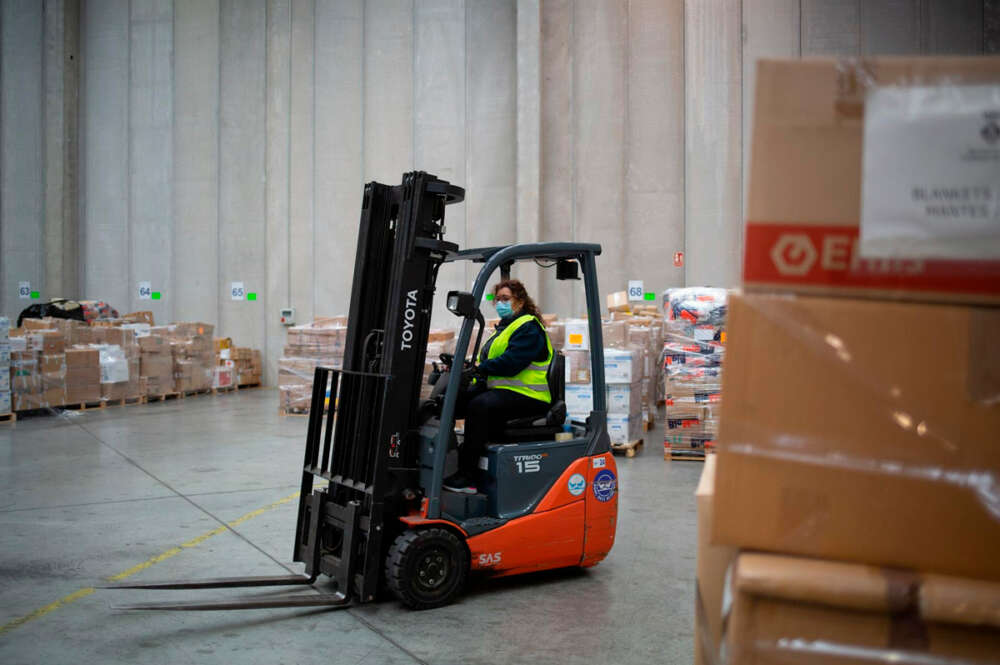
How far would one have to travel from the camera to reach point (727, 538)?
1710 mm

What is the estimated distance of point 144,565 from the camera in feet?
17.5

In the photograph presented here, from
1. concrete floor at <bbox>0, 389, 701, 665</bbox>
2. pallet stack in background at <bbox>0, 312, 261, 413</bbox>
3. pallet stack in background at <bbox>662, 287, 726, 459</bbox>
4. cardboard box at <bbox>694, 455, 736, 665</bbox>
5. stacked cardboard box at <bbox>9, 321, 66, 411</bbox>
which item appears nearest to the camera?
cardboard box at <bbox>694, 455, 736, 665</bbox>

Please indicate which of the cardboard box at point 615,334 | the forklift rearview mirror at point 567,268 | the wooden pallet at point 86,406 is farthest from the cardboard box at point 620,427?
A: the wooden pallet at point 86,406

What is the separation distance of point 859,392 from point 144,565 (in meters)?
4.91

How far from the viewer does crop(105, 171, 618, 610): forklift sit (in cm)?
454

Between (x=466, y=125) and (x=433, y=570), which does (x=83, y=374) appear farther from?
(x=433, y=570)

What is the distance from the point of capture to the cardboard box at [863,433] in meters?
1.56

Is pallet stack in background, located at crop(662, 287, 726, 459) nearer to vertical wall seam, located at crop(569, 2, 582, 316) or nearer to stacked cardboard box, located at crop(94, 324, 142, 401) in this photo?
vertical wall seam, located at crop(569, 2, 582, 316)

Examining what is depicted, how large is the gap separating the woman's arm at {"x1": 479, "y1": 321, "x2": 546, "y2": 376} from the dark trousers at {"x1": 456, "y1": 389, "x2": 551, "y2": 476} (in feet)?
0.47

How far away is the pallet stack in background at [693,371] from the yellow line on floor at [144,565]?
4316 mm

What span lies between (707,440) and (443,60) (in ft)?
35.2

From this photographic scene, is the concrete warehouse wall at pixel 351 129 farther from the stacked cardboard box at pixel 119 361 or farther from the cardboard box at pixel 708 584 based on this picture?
the cardboard box at pixel 708 584

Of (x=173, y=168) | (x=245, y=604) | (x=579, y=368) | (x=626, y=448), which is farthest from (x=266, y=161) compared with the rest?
(x=245, y=604)

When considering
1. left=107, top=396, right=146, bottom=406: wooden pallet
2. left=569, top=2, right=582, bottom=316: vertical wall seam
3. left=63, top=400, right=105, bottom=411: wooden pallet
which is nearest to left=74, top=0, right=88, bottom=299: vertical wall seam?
left=107, top=396, right=146, bottom=406: wooden pallet
